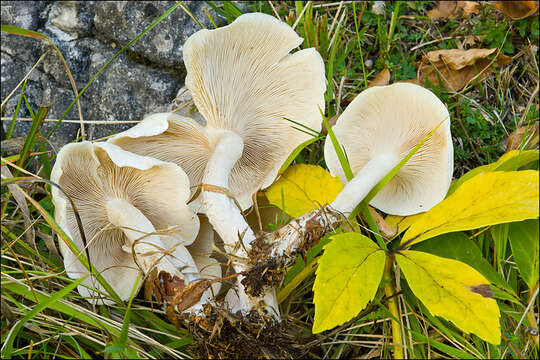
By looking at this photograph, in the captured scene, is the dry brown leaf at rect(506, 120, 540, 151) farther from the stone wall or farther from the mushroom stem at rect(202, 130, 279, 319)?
the stone wall

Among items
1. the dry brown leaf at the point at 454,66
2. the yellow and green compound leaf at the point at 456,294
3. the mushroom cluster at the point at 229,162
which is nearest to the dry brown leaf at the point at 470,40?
the dry brown leaf at the point at 454,66

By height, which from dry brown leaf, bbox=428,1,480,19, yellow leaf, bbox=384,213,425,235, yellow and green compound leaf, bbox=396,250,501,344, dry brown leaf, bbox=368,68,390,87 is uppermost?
dry brown leaf, bbox=428,1,480,19

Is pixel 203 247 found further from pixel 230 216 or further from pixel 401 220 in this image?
pixel 401 220

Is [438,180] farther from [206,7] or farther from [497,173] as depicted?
[206,7]

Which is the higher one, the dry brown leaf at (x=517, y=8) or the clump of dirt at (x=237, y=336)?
the dry brown leaf at (x=517, y=8)

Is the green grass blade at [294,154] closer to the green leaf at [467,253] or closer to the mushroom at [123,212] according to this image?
the mushroom at [123,212]

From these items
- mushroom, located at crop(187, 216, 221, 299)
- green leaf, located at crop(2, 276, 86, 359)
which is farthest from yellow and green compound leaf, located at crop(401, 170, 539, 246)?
green leaf, located at crop(2, 276, 86, 359)
